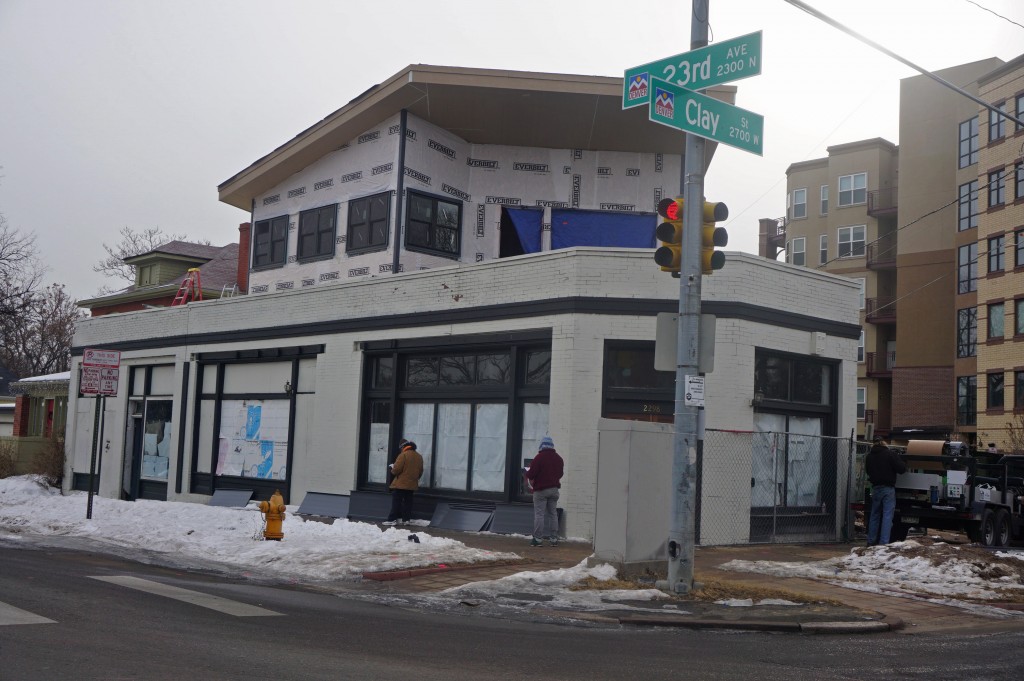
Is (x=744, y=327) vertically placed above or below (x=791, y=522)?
above

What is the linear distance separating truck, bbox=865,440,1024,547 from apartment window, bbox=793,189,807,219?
38.3m

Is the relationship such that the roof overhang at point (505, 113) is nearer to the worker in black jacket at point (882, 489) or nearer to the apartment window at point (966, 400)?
the worker in black jacket at point (882, 489)

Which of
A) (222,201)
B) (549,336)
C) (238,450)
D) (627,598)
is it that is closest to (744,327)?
(549,336)

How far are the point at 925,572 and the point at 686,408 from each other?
4798 millimetres

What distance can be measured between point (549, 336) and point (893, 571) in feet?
24.1

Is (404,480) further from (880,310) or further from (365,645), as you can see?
(880,310)

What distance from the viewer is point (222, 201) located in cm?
3048

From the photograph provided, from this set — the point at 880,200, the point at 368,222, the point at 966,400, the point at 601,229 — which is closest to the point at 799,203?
the point at 880,200

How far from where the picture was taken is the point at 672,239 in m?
11.7

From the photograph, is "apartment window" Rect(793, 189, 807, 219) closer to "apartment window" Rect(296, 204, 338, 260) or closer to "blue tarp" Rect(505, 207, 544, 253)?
"blue tarp" Rect(505, 207, 544, 253)

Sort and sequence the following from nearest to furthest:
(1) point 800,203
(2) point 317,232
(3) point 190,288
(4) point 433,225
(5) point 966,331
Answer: (4) point 433,225 < (2) point 317,232 < (3) point 190,288 < (5) point 966,331 < (1) point 800,203

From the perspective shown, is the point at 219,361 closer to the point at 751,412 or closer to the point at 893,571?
the point at 751,412

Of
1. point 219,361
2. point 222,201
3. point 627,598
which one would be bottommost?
point 627,598

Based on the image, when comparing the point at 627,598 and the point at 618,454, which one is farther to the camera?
the point at 618,454
